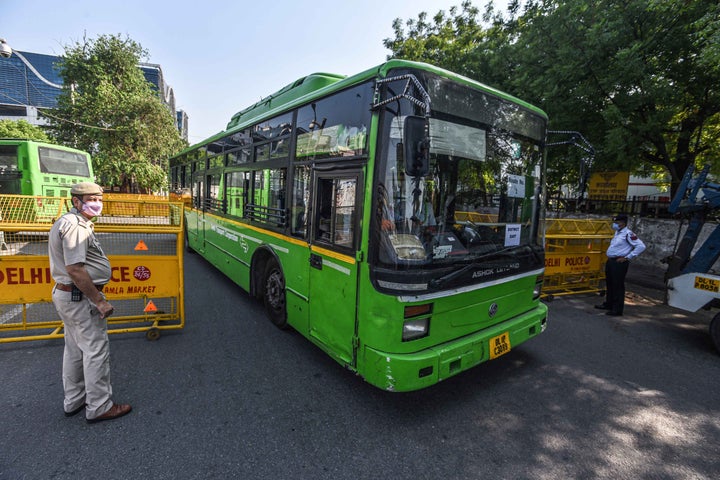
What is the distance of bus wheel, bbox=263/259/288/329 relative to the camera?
4598mm

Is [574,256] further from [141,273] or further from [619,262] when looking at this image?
[141,273]

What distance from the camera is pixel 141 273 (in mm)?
4410

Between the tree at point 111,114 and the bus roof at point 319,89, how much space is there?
731 inches

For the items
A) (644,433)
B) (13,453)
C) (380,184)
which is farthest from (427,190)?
(13,453)

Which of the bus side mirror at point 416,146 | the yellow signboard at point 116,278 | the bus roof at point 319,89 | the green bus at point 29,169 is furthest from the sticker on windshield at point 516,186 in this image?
the green bus at point 29,169

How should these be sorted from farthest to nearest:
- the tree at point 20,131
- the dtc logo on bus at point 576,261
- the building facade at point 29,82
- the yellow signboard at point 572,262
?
the building facade at point 29,82 → the tree at point 20,131 → the dtc logo on bus at point 576,261 → the yellow signboard at point 572,262

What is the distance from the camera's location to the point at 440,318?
3.00 m

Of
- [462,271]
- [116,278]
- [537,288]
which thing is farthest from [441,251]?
[116,278]

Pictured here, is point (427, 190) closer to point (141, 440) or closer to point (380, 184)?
point (380, 184)

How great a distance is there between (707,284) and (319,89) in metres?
5.80

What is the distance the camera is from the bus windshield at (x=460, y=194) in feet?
8.97

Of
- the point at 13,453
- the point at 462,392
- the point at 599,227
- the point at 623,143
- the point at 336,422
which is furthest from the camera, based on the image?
the point at 623,143

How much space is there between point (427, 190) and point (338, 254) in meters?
1.04

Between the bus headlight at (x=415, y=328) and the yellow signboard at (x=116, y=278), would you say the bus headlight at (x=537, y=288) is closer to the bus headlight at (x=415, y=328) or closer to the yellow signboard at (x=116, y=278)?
the bus headlight at (x=415, y=328)
